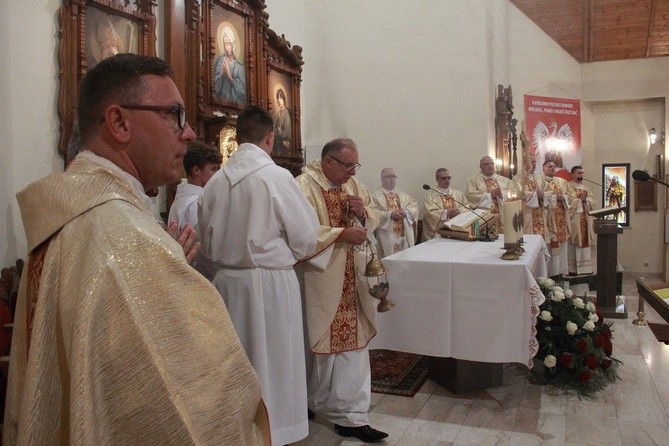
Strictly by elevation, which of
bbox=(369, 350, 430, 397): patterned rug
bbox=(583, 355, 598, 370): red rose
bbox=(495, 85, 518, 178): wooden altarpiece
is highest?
bbox=(495, 85, 518, 178): wooden altarpiece

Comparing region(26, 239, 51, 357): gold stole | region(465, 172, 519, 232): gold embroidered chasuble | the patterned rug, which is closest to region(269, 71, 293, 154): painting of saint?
the patterned rug

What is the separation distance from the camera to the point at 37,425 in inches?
35.7

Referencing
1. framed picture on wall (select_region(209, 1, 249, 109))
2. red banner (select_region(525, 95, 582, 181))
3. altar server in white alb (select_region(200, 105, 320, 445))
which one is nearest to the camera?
altar server in white alb (select_region(200, 105, 320, 445))

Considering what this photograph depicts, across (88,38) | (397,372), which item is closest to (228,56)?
(88,38)

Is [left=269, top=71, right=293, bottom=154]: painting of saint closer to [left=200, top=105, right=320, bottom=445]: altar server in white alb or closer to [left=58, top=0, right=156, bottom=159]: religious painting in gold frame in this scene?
[left=58, top=0, right=156, bottom=159]: religious painting in gold frame

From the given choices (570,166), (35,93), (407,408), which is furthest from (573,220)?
(35,93)

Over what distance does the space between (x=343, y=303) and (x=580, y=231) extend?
716cm

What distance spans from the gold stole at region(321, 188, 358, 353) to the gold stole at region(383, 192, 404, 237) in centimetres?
443

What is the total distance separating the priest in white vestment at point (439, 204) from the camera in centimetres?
831

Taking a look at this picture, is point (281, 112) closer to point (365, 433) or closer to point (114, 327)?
point (365, 433)

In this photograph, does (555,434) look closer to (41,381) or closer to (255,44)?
(41,381)

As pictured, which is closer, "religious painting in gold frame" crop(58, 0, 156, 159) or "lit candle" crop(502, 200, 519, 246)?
"lit candle" crop(502, 200, 519, 246)

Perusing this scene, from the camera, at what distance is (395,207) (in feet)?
26.6

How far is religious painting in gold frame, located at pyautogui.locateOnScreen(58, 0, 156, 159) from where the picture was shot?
12.4 ft
